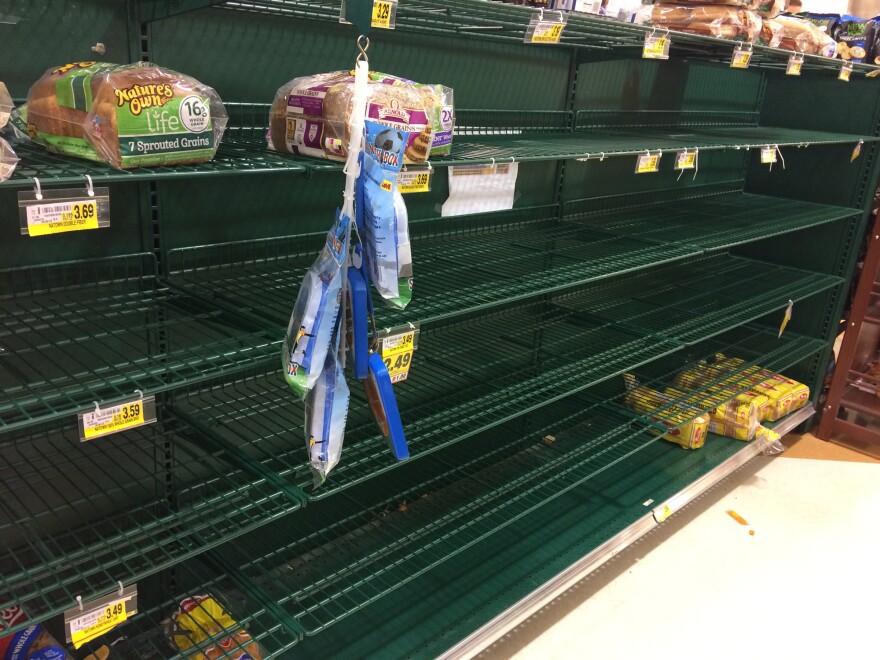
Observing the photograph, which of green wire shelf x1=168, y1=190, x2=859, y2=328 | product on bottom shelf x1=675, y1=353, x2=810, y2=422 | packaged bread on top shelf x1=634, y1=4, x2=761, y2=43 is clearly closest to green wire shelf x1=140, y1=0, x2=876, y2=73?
packaged bread on top shelf x1=634, y1=4, x2=761, y2=43

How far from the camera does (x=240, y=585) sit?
1.79m

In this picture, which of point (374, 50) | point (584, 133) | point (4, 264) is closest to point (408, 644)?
point (4, 264)

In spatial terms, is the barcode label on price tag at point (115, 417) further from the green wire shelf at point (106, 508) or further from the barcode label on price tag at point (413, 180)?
the barcode label on price tag at point (413, 180)

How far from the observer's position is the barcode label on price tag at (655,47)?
211 centimetres

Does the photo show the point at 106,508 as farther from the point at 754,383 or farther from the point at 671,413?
the point at 754,383

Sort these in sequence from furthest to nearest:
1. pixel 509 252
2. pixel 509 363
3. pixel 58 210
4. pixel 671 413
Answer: pixel 671 413 → pixel 509 363 → pixel 509 252 → pixel 58 210

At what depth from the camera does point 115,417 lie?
1282mm

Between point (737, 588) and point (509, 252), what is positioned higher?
point (509, 252)

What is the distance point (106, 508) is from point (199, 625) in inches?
16.2

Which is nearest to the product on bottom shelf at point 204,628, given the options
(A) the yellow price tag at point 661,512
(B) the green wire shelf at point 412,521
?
(B) the green wire shelf at point 412,521

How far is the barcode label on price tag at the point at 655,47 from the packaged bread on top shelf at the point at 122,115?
4.37 feet

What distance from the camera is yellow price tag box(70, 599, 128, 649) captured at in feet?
4.27

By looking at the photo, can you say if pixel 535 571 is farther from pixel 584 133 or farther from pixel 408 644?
pixel 584 133

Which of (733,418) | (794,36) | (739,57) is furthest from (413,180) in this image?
(733,418)
